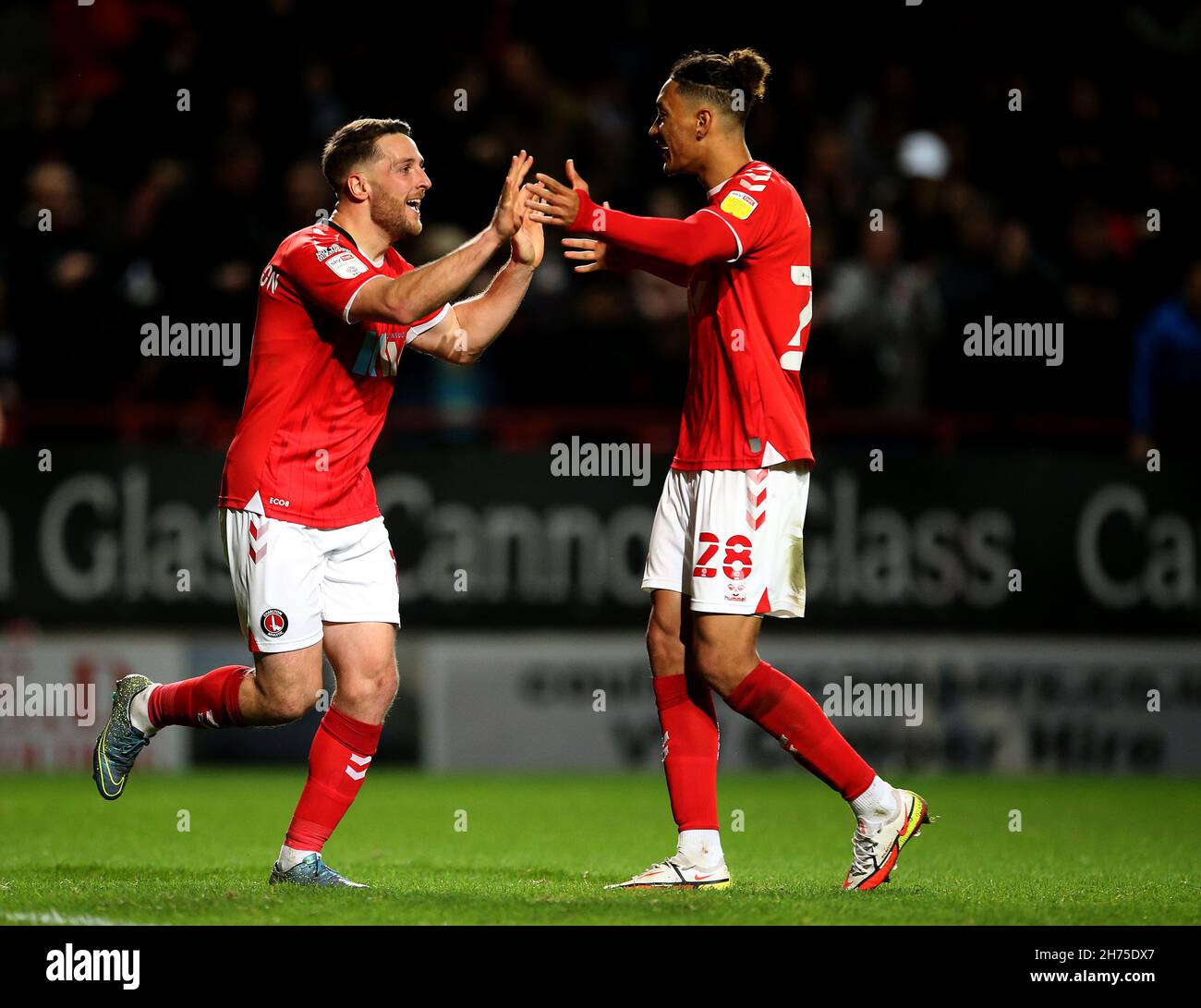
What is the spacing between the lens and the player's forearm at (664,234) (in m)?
5.98

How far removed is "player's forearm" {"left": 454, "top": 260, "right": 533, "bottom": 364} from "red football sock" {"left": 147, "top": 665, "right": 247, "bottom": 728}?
1392 millimetres

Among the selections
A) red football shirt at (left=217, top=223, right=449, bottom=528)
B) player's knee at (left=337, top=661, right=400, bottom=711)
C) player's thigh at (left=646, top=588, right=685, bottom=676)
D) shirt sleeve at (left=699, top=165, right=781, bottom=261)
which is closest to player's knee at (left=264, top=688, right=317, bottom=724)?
player's knee at (left=337, top=661, right=400, bottom=711)

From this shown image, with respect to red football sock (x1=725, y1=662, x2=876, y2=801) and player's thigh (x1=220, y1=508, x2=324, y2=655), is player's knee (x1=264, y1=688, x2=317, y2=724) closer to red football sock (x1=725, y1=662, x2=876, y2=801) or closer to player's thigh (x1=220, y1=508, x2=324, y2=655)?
player's thigh (x1=220, y1=508, x2=324, y2=655)

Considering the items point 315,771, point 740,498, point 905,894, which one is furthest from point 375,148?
point 905,894

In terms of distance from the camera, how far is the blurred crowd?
12086 millimetres

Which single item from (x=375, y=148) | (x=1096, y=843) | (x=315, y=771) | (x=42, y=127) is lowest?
(x=1096, y=843)

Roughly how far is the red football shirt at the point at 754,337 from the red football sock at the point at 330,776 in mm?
1454

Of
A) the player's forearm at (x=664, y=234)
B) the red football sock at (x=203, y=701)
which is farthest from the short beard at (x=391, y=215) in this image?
the red football sock at (x=203, y=701)

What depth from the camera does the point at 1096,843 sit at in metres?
8.36

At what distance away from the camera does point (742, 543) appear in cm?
613

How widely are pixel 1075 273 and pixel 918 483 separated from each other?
257cm

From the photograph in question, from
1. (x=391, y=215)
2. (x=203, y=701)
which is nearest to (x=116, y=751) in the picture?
(x=203, y=701)

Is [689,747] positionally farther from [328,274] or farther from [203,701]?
[328,274]

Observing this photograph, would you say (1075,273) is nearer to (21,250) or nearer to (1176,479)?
(1176,479)
